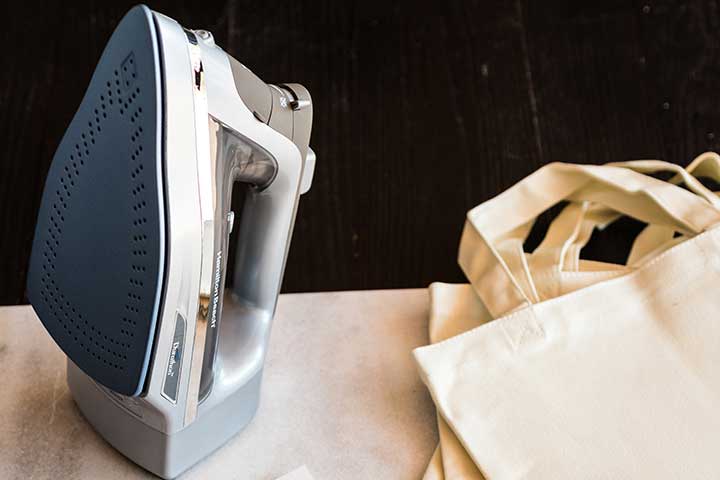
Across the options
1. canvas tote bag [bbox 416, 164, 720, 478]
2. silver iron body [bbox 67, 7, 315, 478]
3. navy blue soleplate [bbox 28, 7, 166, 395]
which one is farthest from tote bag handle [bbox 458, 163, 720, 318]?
navy blue soleplate [bbox 28, 7, 166, 395]

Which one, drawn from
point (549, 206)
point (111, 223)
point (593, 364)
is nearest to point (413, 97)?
point (549, 206)

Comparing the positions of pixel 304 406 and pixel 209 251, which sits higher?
pixel 209 251

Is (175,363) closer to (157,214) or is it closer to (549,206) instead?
(157,214)

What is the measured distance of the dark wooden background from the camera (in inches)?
32.2

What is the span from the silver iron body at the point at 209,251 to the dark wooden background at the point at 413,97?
0.37 feet

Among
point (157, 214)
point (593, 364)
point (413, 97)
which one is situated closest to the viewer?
point (157, 214)

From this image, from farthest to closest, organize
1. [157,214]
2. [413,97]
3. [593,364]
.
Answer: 1. [413,97]
2. [593,364]
3. [157,214]

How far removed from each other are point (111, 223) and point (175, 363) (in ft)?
0.30

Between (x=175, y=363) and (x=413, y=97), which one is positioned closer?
(x=175, y=363)

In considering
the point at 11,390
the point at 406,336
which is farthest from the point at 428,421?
the point at 11,390

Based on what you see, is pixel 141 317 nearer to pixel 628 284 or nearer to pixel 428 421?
pixel 428 421

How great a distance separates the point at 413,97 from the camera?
0.92 m

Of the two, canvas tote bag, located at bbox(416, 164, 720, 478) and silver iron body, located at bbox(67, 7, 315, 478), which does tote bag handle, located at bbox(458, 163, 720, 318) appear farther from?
silver iron body, located at bbox(67, 7, 315, 478)

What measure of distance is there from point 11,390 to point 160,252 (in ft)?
0.81
